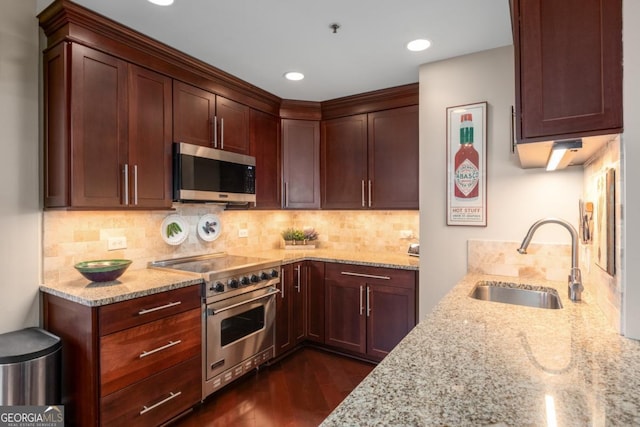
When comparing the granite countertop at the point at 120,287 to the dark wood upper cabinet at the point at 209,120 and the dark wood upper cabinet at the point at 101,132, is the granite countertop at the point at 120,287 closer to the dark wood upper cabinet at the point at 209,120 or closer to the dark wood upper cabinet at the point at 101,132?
the dark wood upper cabinet at the point at 101,132

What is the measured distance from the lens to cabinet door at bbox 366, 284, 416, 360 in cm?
278

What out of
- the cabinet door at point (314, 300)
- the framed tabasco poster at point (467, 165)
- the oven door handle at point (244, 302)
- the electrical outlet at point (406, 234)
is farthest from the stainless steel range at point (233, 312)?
the framed tabasco poster at point (467, 165)

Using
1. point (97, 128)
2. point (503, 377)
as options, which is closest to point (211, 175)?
point (97, 128)

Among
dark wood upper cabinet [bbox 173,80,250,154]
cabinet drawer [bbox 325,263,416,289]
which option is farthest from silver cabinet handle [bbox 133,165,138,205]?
cabinet drawer [bbox 325,263,416,289]

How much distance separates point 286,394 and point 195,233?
1.51 metres

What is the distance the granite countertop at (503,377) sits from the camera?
0.77 meters

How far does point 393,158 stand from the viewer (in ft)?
10.4

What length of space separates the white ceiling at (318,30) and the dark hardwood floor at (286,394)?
2453mm

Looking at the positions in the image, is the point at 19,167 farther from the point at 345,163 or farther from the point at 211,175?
the point at 345,163

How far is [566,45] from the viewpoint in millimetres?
1213

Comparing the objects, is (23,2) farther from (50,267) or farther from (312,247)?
(312,247)

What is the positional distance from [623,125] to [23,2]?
3043 millimetres

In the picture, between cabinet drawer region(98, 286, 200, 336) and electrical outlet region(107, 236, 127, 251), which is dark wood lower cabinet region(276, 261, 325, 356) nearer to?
cabinet drawer region(98, 286, 200, 336)

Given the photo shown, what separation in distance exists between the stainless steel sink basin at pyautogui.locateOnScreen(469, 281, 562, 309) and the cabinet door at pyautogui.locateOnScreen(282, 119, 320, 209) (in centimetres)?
190
